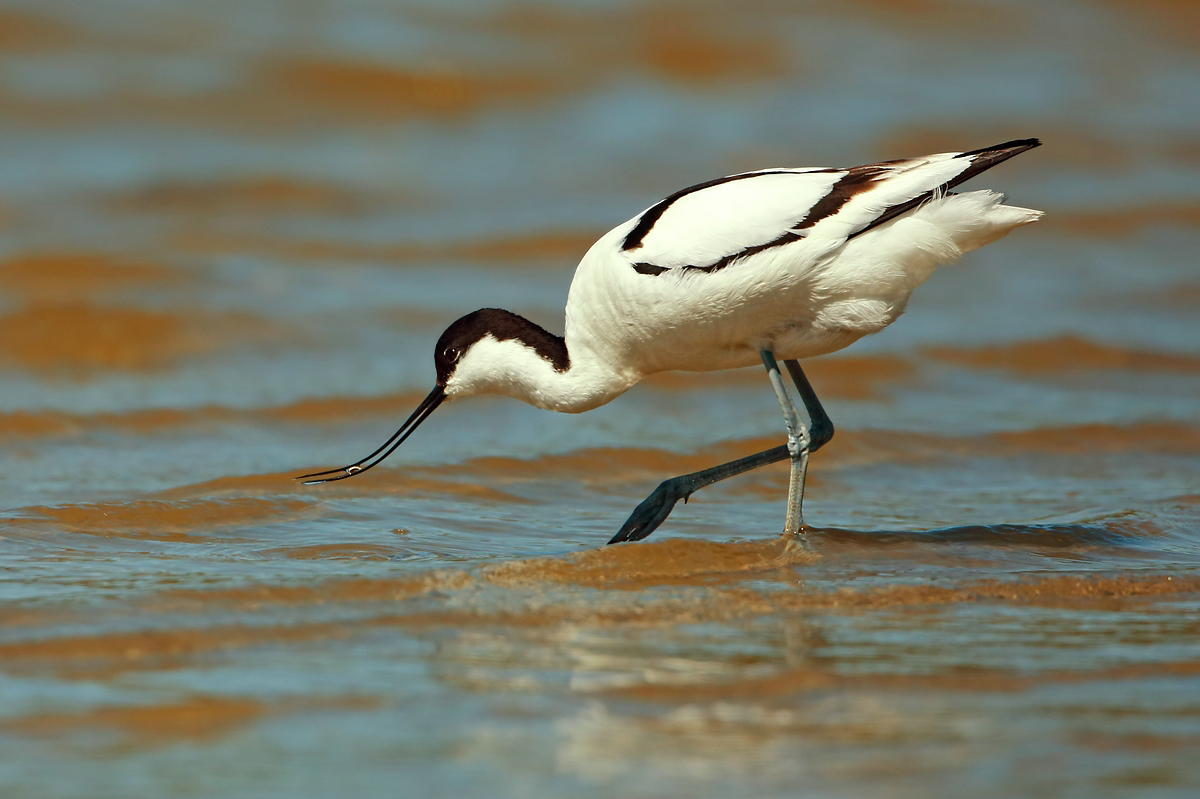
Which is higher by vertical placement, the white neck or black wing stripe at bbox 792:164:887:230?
black wing stripe at bbox 792:164:887:230

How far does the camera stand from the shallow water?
3.44 meters

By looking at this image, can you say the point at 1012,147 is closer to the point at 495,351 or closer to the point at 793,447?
the point at 793,447

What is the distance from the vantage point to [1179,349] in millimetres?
9656

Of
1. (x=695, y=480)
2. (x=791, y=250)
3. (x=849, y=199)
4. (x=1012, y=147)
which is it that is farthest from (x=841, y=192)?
(x=695, y=480)

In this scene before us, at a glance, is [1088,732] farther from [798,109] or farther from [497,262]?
[798,109]

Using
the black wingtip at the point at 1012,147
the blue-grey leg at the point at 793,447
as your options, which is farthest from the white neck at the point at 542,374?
the black wingtip at the point at 1012,147

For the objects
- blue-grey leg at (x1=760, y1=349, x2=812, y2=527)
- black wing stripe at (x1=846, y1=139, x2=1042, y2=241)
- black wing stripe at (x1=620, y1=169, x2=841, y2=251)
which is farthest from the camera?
blue-grey leg at (x1=760, y1=349, x2=812, y2=527)

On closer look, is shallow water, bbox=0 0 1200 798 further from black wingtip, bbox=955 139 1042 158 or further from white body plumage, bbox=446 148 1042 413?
black wingtip, bbox=955 139 1042 158

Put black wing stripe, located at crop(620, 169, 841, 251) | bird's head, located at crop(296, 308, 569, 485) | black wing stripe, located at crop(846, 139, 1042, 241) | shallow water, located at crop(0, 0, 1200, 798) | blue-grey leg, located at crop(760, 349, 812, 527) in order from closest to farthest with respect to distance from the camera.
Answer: shallow water, located at crop(0, 0, 1200, 798)
black wing stripe, located at crop(846, 139, 1042, 241)
black wing stripe, located at crop(620, 169, 841, 251)
blue-grey leg, located at crop(760, 349, 812, 527)
bird's head, located at crop(296, 308, 569, 485)

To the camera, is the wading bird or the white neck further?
the white neck

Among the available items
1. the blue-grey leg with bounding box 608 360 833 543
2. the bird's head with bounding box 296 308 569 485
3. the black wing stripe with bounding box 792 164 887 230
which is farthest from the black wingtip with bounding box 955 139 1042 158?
the bird's head with bounding box 296 308 569 485

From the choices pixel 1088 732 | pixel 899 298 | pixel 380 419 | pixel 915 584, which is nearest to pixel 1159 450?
pixel 899 298

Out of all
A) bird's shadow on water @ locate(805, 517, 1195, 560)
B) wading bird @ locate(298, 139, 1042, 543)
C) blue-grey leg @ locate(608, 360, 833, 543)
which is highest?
wading bird @ locate(298, 139, 1042, 543)

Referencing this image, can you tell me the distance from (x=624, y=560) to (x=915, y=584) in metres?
0.99
